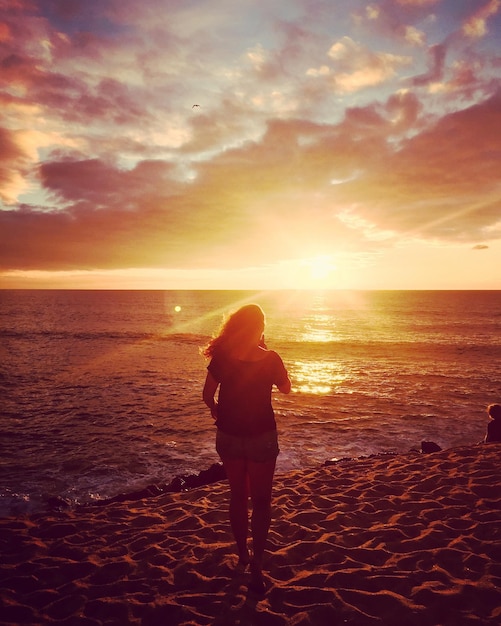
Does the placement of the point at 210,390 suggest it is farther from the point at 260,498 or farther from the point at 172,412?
the point at 172,412

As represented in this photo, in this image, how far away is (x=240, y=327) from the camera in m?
4.00

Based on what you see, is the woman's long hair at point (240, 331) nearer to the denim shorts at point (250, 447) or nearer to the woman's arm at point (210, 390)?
the woman's arm at point (210, 390)

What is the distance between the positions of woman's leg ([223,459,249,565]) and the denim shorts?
0.10m

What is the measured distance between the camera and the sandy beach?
157 inches

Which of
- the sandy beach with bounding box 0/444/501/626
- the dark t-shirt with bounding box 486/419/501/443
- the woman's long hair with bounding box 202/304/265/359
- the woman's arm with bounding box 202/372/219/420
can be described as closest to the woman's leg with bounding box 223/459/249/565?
the sandy beach with bounding box 0/444/501/626

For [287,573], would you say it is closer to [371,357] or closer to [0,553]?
[0,553]

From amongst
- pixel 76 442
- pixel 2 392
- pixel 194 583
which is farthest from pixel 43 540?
pixel 2 392

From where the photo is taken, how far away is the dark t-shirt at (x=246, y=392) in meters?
3.95

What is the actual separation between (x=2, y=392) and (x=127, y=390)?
627 centimetres

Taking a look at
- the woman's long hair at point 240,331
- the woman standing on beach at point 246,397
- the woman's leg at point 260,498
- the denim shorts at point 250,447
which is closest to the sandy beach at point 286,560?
the woman's leg at point 260,498

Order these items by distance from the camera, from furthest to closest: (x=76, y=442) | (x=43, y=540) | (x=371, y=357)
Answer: (x=371, y=357), (x=76, y=442), (x=43, y=540)

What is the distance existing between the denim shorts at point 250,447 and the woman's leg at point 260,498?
92mm

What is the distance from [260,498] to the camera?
413cm

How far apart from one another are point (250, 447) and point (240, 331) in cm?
115
